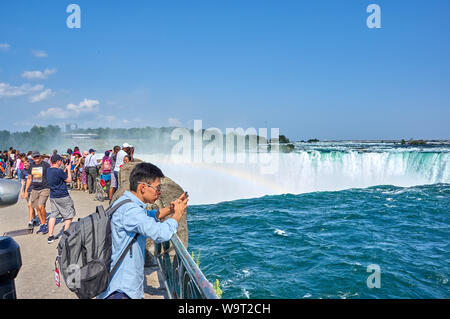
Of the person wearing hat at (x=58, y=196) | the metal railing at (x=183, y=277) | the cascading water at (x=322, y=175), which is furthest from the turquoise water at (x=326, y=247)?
the cascading water at (x=322, y=175)

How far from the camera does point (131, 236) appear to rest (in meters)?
2.39

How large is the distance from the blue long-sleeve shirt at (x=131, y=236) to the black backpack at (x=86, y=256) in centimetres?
8

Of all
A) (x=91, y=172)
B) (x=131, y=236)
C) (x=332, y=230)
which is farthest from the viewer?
(x=332, y=230)

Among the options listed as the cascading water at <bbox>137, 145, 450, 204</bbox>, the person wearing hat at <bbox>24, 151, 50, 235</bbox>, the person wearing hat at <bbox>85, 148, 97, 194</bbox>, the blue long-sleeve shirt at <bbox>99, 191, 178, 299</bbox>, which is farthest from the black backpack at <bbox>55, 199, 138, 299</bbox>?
the cascading water at <bbox>137, 145, 450, 204</bbox>

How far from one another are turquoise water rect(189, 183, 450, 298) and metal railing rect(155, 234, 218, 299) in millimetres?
5349

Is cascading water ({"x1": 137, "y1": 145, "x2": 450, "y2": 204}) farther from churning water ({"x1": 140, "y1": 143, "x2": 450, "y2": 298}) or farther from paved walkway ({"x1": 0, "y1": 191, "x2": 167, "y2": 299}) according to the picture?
paved walkway ({"x1": 0, "y1": 191, "x2": 167, "y2": 299})

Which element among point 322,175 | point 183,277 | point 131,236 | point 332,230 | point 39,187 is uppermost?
point 131,236

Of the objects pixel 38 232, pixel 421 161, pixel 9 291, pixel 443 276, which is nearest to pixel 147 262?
pixel 9 291

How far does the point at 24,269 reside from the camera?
5.01m

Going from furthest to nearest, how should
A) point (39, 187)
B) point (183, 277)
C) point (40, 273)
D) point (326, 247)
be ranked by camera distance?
point (326, 247) → point (39, 187) → point (40, 273) → point (183, 277)

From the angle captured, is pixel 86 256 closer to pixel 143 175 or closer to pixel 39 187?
pixel 143 175

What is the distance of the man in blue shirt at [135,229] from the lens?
2295 mm

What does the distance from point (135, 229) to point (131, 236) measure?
110 millimetres

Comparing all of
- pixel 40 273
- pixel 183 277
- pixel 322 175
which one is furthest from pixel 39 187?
pixel 322 175
